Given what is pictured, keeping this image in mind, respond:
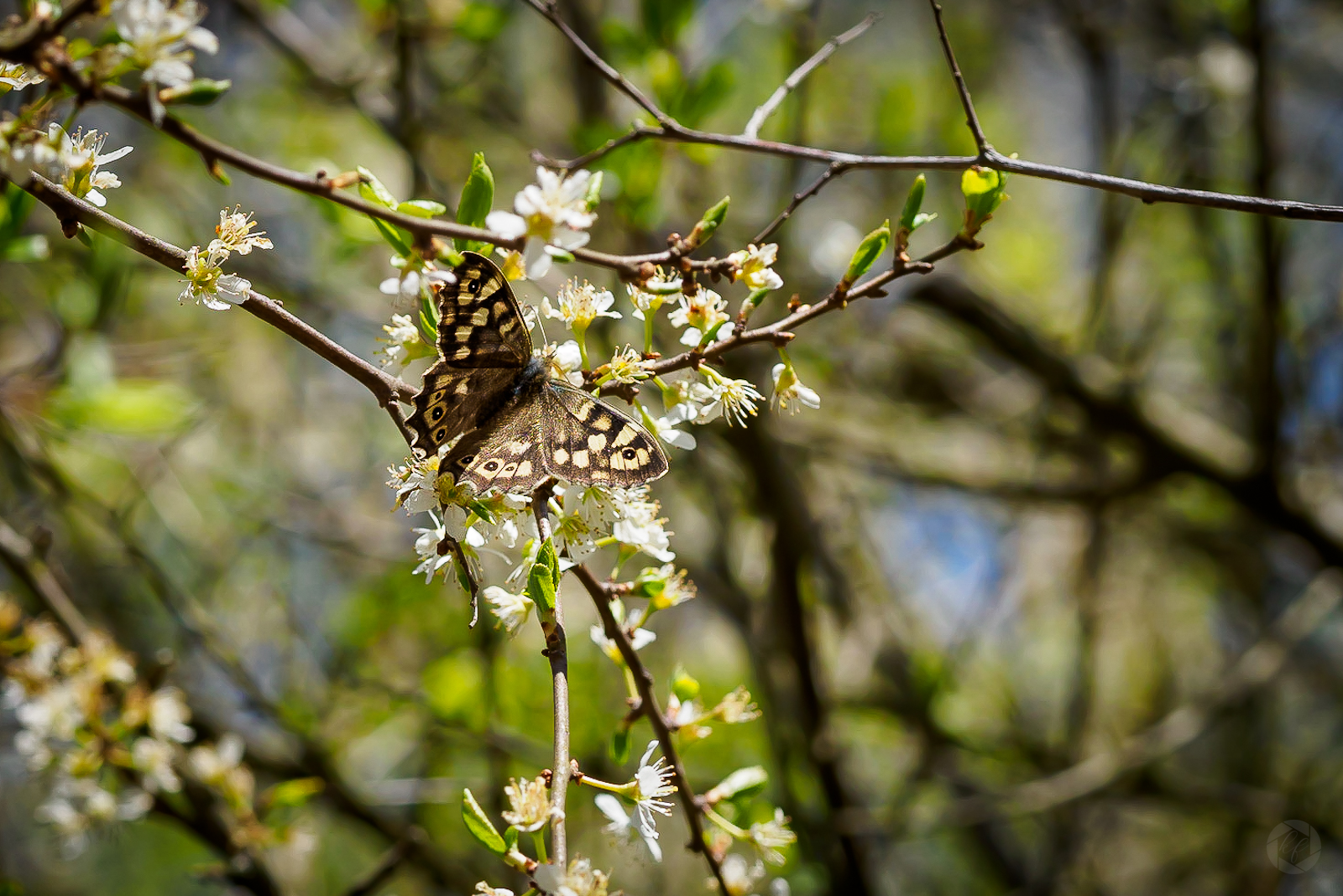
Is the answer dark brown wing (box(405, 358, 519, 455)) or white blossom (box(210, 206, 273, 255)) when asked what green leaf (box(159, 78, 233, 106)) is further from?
dark brown wing (box(405, 358, 519, 455))

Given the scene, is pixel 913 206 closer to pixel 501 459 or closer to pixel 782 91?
pixel 782 91

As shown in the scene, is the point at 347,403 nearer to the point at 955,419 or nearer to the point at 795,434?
the point at 795,434

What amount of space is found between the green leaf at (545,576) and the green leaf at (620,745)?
1.39 ft

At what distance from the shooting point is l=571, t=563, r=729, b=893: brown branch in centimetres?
138

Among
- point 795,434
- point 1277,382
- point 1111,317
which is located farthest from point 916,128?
point 1277,382

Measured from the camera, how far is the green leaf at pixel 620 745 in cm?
157

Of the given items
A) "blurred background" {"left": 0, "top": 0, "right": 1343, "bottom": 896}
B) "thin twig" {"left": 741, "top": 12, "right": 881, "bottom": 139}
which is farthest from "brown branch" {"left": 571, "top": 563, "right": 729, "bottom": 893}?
"blurred background" {"left": 0, "top": 0, "right": 1343, "bottom": 896}

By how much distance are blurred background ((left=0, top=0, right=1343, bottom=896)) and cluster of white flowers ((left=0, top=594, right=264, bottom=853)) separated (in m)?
0.13

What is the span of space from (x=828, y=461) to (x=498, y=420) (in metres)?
2.48

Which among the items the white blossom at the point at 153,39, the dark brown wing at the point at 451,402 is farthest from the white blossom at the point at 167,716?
the white blossom at the point at 153,39

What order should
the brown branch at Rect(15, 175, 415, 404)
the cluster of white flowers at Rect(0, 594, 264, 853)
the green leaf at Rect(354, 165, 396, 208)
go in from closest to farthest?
the brown branch at Rect(15, 175, 415, 404), the green leaf at Rect(354, 165, 396, 208), the cluster of white flowers at Rect(0, 594, 264, 853)

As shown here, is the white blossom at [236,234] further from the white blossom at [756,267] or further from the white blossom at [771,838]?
the white blossom at [771,838]

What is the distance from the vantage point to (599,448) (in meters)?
1.48

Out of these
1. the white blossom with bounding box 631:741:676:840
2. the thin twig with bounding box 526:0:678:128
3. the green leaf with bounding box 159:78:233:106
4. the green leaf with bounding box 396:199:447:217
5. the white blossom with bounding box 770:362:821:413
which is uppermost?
the thin twig with bounding box 526:0:678:128
